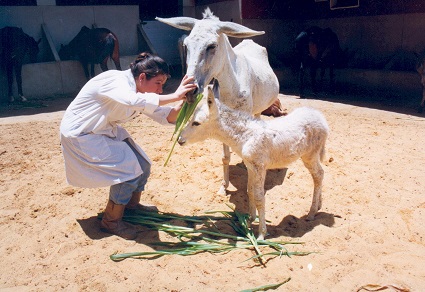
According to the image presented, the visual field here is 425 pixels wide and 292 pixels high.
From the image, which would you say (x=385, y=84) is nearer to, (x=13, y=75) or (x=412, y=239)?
(x=412, y=239)

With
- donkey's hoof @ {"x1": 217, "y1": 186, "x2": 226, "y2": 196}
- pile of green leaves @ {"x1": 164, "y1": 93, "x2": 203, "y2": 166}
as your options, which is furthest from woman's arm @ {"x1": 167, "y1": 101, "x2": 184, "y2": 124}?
donkey's hoof @ {"x1": 217, "y1": 186, "x2": 226, "y2": 196}

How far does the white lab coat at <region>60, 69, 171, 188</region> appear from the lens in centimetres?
353

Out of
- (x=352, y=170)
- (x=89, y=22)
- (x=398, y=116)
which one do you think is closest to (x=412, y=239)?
(x=352, y=170)

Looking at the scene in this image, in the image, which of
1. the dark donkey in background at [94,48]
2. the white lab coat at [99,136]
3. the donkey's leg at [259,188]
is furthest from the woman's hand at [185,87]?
the dark donkey in background at [94,48]

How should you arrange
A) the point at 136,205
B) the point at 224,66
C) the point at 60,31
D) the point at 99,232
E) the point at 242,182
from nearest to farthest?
the point at 99,232, the point at 136,205, the point at 224,66, the point at 242,182, the point at 60,31

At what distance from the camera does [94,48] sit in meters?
11.3

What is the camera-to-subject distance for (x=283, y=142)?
363 cm

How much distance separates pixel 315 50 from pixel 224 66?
7270 mm

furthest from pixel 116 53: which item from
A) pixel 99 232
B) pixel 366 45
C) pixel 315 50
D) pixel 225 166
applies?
pixel 99 232

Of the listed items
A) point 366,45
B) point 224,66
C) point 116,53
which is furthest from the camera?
point 366,45

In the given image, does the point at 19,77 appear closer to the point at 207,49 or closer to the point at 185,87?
the point at 207,49

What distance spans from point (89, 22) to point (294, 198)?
10.8m

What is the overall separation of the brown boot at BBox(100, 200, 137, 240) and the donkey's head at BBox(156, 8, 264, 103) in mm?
1215

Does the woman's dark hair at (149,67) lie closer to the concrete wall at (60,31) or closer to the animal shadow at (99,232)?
the animal shadow at (99,232)
